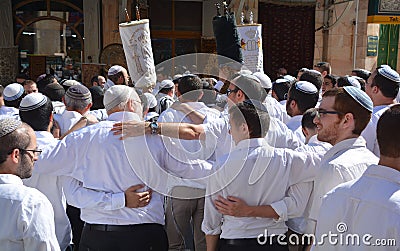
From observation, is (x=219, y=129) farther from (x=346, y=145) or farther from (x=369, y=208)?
(x=369, y=208)

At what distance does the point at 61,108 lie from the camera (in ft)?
14.9

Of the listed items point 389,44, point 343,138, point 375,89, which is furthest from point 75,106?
point 389,44

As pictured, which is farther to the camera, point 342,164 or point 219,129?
point 219,129

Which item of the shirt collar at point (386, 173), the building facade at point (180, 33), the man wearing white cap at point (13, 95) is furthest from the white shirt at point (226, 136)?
the building facade at point (180, 33)

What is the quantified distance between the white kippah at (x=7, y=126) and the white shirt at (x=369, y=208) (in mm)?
1400

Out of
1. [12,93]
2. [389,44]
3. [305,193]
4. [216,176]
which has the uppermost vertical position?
[389,44]

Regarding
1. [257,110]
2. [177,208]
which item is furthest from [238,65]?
[257,110]

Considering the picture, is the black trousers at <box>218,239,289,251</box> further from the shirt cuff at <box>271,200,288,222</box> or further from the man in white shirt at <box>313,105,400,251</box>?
the man in white shirt at <box>313,105,400,251</box>

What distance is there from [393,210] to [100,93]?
4.05 m

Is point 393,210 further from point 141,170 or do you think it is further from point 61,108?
point 61,108

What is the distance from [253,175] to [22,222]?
117 cm

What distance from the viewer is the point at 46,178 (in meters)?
2.86

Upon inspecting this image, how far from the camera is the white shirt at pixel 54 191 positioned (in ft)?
9.33

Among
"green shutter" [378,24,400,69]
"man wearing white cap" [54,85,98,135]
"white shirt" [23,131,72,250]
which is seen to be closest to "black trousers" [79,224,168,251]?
"white shirt" [23,131,72,250]
